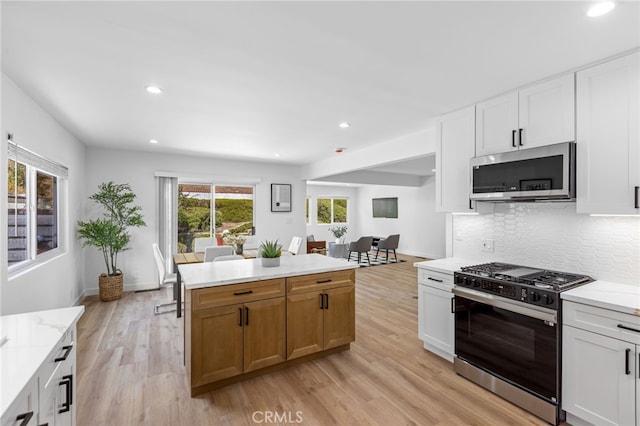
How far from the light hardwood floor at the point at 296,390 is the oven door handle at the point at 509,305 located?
70cm

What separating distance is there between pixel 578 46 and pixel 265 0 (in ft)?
6.39

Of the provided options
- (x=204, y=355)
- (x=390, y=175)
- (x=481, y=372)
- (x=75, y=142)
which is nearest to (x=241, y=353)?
(x=204, y=355)

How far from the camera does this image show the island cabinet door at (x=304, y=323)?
2664mm

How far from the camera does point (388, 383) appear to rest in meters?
2.49

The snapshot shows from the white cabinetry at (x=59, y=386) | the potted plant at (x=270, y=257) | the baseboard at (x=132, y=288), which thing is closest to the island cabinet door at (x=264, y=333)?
→ the potted plant at (x=270, y=257)

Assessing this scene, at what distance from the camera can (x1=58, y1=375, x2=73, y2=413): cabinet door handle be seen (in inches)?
57.0

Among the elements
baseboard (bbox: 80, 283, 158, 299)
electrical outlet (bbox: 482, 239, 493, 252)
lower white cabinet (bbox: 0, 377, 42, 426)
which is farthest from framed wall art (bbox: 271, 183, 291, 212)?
lower white cabinet (bbox: 0, 377, 42, 426)

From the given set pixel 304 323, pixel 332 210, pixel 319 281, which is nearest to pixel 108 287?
pixel 304 323

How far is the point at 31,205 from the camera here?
3.15m

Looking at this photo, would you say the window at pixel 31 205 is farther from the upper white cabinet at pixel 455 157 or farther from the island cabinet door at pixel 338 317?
the upper white cabinet at pixel 455 157

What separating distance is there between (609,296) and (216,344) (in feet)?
8.88

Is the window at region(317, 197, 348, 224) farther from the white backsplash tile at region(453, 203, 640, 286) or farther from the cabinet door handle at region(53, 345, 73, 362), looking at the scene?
the cabinet door handle at region(53, 345, 73, 362)

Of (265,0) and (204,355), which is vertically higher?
(265,0)

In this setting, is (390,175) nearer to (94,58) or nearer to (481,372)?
(481,372)
